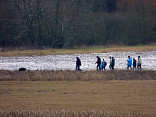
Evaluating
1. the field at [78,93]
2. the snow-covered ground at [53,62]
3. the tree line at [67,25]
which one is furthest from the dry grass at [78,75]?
the tree line at [67,25]

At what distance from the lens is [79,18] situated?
54.8 m

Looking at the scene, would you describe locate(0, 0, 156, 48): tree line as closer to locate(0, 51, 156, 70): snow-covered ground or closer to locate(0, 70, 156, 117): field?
locate(0, 51, 156, 70): snow-covered ground

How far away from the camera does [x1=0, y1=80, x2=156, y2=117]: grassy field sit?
14156 mm

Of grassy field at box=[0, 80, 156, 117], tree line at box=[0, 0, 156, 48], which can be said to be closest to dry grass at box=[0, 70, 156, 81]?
grassy field at box=[0, 80, 156, 117]

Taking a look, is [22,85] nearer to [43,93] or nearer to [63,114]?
[43,93]

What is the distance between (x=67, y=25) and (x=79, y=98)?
36328 millimetres

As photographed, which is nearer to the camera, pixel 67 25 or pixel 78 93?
pixel 78 93

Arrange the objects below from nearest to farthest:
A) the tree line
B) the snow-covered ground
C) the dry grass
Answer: the dry grass
the snow-covered ground
the tree line

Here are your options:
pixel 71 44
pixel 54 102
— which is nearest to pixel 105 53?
pixel 71 44

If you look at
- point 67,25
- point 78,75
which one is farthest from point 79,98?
point 67,25

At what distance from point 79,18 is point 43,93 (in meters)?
37.1

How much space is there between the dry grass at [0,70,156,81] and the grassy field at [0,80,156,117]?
1100 mm

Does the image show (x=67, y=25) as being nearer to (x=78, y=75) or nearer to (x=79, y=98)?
(x=78, y=75)

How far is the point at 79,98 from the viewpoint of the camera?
17500 mm
